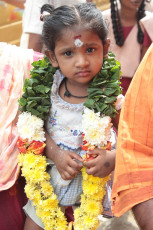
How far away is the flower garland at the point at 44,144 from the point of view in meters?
2.12

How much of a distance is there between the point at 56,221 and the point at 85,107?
75 cm

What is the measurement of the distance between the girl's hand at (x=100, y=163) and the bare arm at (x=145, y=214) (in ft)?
1.57

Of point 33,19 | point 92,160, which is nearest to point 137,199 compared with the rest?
point 92,160

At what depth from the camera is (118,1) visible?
4.32 metres

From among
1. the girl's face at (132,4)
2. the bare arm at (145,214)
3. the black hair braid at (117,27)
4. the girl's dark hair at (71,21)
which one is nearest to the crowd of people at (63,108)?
the girl's dark hair at (71,21)

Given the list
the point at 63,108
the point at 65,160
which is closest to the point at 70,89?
the point at 63,108

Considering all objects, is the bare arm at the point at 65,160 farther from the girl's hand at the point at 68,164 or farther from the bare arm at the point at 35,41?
the bare arm at the point at 35,41

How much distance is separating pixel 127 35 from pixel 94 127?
2.30 m

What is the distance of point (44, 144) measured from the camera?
2.25m

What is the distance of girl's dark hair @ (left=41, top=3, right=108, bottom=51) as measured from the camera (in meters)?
2.12

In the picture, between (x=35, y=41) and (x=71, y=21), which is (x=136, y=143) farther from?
(x=35, y=41)

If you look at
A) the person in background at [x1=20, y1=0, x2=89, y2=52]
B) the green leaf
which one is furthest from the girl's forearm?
the person in background at [x1=20, y1=0, x2=89, y2=52]

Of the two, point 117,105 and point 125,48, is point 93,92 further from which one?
point 125,48

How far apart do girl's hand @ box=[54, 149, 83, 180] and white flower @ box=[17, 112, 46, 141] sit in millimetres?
172
